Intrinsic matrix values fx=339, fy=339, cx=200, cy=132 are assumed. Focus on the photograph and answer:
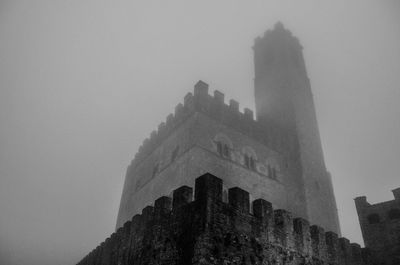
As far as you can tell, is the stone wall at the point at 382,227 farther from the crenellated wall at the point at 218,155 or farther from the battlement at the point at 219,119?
the battlement at the point at 219,119

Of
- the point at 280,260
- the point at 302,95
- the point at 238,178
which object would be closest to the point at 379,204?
the point at 238,178

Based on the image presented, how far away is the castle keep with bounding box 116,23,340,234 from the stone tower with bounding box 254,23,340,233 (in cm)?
8

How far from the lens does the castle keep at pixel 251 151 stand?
61.8 ft

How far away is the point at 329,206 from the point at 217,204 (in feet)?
56.1

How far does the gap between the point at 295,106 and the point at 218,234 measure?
1916 cm

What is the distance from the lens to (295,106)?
24828 millimetres

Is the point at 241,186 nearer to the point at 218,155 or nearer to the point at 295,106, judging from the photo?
A: the point at 218,155

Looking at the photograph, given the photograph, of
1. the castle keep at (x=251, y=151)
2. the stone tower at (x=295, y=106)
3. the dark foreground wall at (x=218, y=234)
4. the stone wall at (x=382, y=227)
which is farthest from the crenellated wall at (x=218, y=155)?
the dark foreground wall at (x=218, y=234)

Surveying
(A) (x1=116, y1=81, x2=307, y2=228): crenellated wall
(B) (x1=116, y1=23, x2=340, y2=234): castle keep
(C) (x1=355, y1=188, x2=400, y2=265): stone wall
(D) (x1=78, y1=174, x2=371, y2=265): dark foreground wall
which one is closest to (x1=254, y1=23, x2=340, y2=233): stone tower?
(B) (x1=116, y1=23, x2=340, y2=234): castle keep

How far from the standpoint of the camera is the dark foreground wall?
7.26 m

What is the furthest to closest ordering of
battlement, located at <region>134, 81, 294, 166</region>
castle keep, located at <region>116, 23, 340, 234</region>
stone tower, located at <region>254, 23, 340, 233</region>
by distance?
stone tower, located at <region>254, 23, 340, 233</region> → battlement, located at <region>134, 81, 294, 166</region> → castle keep, located at <region>116, 23, 340, 234</region>

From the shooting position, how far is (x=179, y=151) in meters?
19.4

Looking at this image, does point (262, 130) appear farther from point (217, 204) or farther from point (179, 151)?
point (217, 204)

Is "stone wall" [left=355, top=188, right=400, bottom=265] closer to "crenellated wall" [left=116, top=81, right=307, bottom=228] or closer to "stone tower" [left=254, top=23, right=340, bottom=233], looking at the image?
"stone tower" [left=254, top=23, right=340, bottom=233]
